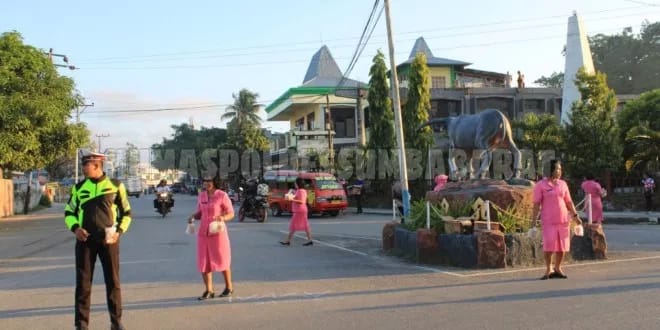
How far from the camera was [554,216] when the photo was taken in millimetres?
8914

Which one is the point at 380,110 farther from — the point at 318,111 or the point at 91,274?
the point at 91,274

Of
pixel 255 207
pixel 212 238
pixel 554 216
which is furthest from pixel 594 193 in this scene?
pixel 255 207

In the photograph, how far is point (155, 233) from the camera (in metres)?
18.4

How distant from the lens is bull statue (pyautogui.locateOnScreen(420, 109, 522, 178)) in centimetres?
1223

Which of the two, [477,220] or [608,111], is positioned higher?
[608,111]

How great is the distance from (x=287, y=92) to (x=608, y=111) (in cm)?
2809

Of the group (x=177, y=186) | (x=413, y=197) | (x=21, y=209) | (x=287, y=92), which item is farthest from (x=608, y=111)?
(x=177, y=186)

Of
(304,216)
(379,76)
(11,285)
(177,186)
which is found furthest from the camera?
(177,186)

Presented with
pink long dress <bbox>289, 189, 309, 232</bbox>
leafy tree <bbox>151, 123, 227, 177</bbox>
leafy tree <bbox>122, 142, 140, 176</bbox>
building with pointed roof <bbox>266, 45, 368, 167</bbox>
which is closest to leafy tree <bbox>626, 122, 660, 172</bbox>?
building with pointed roof <bbox>266, 45, 368, 167</bbox>

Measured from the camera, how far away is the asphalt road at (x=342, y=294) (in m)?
6.47

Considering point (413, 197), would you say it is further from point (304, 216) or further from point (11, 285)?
point (11, 285)

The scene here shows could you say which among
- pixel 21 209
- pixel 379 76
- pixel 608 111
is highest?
pixel 379 76

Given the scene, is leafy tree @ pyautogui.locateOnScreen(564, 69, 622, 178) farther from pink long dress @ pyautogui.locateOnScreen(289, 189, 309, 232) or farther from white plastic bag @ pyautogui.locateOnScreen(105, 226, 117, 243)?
white plastic bag @ pyautogui.locateOnScreen(105, 226, 117, 243)

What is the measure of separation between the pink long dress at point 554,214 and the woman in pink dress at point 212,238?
4.54 m
